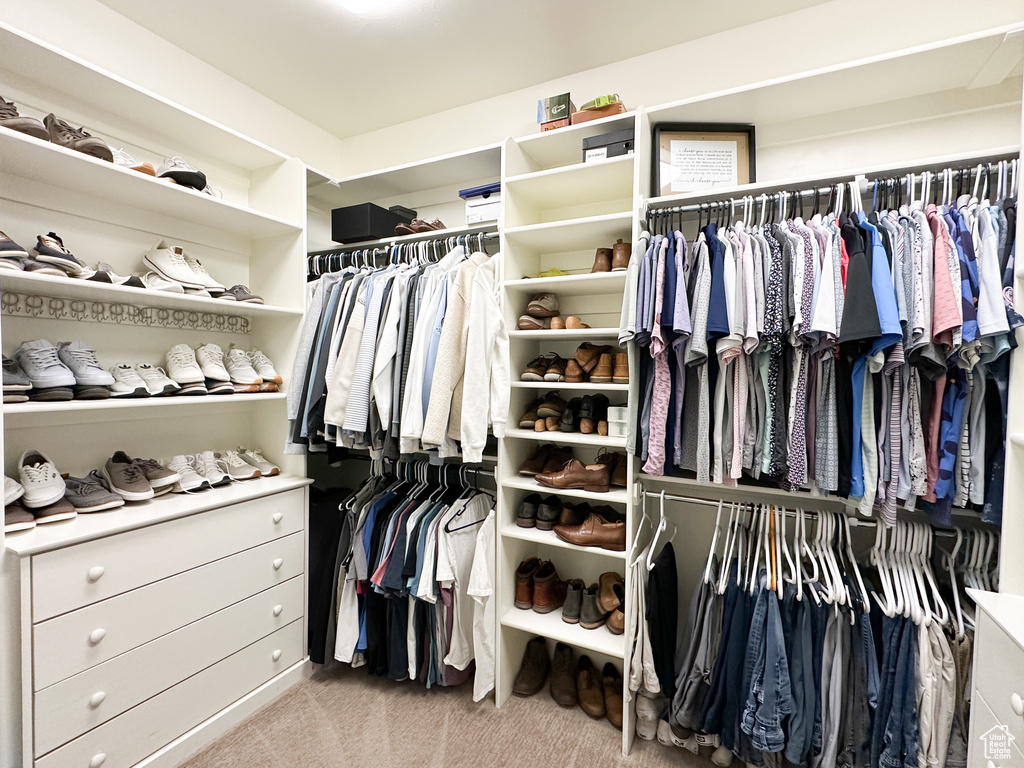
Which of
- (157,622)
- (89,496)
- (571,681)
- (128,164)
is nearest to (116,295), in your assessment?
(128,164)

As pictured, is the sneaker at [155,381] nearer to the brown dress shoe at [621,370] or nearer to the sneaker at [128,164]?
the sneaker at [128,164]

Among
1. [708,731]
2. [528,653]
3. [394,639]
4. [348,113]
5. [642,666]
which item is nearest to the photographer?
[708,731]

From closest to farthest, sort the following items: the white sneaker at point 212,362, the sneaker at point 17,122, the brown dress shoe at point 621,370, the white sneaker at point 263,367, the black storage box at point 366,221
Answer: the sneaker at point 17,122 → the brown dress shoe at point 621,370 → the white sneaker at point 212,362 → the white sneaker at point 263,367 → the black storage box at point 366,221

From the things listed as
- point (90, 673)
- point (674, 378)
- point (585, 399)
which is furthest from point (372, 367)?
point (90, 673)

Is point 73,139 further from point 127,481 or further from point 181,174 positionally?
point 127,481

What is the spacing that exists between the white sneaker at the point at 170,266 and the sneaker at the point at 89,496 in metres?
0.76

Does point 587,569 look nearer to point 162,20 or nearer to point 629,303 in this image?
point 629,303

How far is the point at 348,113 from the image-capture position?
2.51m

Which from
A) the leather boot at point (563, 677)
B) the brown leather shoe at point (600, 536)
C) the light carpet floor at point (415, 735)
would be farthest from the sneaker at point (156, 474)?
the leather boot at point (563, 677)

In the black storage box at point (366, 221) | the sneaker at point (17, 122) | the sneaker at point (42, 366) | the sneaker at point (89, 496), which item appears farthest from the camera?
the black storage box at point (366, 221)

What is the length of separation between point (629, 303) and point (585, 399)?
0.47 meters

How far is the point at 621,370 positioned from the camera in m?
1.74

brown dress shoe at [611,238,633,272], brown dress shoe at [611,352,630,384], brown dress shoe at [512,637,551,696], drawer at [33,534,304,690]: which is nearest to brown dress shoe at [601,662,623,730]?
brown dress shoe at [512,637,551,696]

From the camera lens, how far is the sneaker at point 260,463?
6.93ft
